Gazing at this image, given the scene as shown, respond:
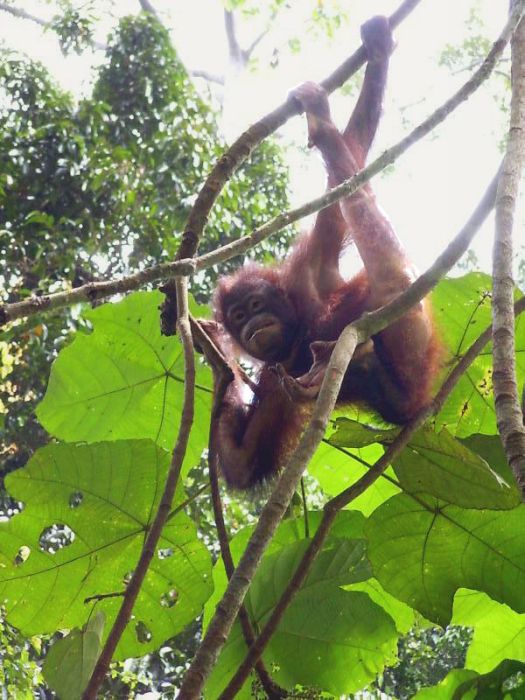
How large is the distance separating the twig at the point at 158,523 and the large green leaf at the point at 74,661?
0.22 feet

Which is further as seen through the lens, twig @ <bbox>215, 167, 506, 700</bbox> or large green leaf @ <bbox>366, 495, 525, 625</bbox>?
large green leaf @ <bbox>366, 495, 525, 625</bbox>

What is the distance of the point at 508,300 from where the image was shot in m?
1.44

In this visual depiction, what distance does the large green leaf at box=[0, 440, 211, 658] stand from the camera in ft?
7.86

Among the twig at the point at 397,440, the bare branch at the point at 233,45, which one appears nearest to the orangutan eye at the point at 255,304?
the twig at the point at 397,440

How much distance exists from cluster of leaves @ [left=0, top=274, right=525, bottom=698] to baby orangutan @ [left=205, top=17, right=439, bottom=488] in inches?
6.7

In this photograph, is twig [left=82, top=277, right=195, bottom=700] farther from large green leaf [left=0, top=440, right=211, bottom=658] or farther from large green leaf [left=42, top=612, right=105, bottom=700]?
large green leaf [left=0, top=440, right=211, bottom=658]

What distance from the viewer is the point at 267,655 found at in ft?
7.95

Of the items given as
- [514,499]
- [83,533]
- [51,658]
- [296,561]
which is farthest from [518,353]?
[51,658]

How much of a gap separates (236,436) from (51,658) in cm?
163

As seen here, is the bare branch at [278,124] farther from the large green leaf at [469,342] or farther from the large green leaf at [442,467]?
the large green leaf at [469,342]

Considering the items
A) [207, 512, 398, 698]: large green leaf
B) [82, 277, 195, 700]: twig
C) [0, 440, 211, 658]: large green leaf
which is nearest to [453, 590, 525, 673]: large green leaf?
[207, 512, 398, 698]: large green leaf

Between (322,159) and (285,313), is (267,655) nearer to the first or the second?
(285,313)

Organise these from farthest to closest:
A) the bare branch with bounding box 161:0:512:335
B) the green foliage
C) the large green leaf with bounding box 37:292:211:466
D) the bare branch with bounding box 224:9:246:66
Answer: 1. the bare branch with bounding box 224:9:246:66
2. the green foliage
3. the large green leaf with bounding box 37:292:211:466
4. the bare branch with bounding box 161:0:512:335

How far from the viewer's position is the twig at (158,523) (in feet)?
5.22
